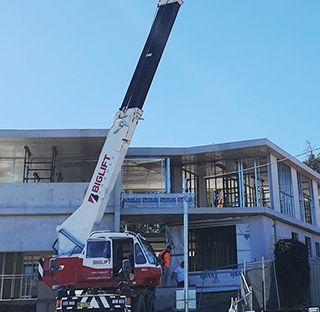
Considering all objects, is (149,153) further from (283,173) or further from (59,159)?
(283,173)

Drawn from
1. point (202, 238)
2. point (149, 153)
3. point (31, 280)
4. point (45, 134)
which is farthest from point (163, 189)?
point (31, 280)

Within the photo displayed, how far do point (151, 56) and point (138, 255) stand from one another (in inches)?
257

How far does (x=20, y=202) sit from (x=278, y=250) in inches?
399

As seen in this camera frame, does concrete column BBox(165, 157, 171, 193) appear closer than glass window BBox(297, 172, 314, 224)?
Yes

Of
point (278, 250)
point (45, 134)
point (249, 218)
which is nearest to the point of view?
point (278, 250)

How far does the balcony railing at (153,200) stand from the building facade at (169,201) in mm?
42

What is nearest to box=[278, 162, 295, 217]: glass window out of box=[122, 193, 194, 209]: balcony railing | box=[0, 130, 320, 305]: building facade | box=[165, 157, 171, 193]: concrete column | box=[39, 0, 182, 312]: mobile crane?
box=[0, 130, 320, 305]: building facade

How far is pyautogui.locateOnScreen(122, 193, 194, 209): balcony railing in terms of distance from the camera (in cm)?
2098

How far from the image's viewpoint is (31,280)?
2427 cm

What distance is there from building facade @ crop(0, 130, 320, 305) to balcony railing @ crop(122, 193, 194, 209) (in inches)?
1.7

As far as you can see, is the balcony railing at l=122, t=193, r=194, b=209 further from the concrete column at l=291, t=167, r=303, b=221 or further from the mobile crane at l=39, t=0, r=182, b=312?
the concrete column at l=291, t=167, r=303, b=221

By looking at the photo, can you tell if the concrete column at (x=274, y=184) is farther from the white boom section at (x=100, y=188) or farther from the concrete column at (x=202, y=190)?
the white boom section at (x=100, y=188)

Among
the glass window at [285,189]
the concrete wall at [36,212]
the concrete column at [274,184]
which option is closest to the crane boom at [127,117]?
the concrete wall at [36,212]

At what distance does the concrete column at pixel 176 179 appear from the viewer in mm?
24406
